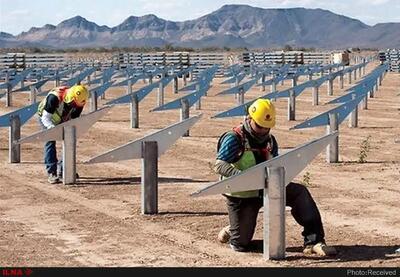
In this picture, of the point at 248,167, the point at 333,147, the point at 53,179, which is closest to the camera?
the point at 248,167

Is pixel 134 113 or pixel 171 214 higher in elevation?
pixel 134 113

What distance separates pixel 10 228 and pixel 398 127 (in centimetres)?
1226

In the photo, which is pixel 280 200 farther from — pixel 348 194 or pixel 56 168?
pixel 56 168

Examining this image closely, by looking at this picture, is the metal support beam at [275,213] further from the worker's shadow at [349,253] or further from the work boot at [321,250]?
Result: the work boot at [321,250]

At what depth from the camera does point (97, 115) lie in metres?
12.9

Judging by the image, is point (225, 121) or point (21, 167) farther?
point (225, 121)

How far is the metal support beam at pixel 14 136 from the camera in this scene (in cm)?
1404

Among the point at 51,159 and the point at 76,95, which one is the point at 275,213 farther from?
the point at 51,159

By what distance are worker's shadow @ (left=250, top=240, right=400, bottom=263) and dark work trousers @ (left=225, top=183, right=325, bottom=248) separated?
0.15 metres

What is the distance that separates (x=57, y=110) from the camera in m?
12.6

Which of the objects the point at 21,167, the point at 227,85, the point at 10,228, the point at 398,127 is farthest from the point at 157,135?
the point at 227,85

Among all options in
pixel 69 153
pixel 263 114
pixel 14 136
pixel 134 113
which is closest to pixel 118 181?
pixel 69 153

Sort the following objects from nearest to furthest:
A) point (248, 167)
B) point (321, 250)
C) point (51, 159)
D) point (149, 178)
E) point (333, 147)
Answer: point (321, 250) → point (248, 167) → point (149, 178) → point (51, 159) → point (333, 147)

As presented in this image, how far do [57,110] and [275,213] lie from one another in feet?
18.2
